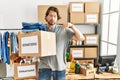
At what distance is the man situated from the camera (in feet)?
7.04

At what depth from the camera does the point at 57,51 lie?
2.14 m

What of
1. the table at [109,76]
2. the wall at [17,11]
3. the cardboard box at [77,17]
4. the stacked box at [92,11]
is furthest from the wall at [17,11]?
the table at [109,76]

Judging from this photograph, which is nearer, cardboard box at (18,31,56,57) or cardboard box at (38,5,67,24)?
cardboard box at (18,31,56,57)

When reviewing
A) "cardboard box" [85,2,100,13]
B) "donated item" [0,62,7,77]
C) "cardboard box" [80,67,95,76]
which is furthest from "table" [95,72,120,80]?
"cardboard box" [85,2,100,13]

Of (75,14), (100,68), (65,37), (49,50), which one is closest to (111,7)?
(75,14)

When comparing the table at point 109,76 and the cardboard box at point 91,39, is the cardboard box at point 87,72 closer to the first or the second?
the table at point 109,76

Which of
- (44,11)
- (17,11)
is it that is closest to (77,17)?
(44,11)

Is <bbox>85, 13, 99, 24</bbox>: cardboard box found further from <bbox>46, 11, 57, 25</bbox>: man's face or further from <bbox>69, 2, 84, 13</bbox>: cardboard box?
<bbox>46, 11, 57, 25</bbox>: man's face

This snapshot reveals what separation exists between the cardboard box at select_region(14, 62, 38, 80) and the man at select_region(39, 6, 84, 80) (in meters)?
0.13

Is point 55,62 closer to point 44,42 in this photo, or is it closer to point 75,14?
point 44,42

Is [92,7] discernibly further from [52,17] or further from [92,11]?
[52,17]

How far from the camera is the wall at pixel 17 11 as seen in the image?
15.0 feet

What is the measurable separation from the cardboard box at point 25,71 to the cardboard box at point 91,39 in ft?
7.68

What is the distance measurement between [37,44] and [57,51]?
319 millimetres
